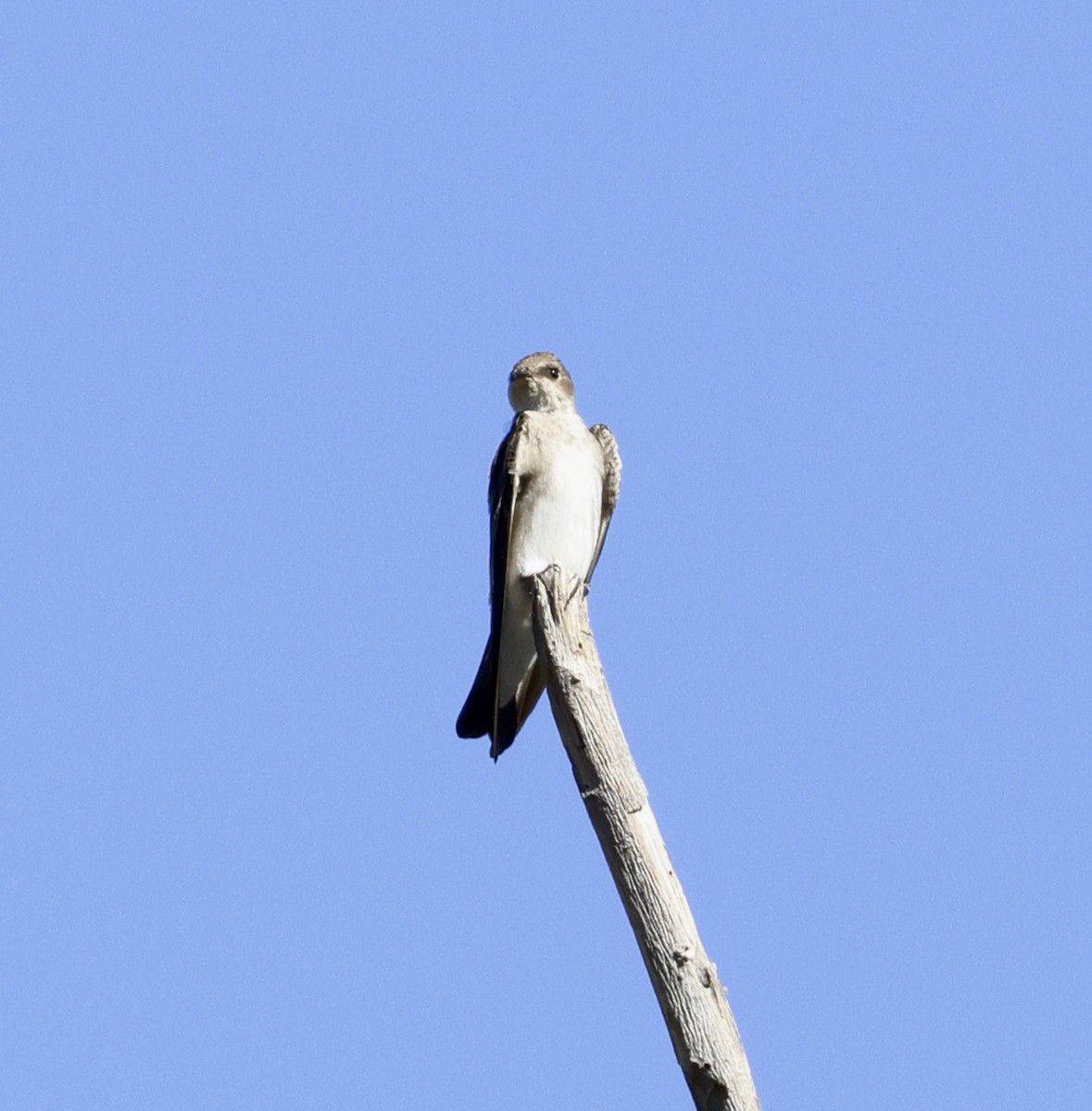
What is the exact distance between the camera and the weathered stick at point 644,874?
265 inches

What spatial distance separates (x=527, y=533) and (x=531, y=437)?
636mm

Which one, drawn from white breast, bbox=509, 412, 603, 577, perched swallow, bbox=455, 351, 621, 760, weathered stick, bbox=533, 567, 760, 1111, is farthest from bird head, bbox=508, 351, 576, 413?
weathered stick, bbox=533, 567, 760, 1111

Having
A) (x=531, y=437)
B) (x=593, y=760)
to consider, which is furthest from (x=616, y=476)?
(x=593, y=760)

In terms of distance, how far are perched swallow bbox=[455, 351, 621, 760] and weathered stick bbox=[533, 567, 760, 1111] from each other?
6.10 feet

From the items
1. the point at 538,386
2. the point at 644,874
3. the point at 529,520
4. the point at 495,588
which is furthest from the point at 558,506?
the point at 644,874

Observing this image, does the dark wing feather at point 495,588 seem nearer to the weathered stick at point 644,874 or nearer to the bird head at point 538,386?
the bird head at point 538,386

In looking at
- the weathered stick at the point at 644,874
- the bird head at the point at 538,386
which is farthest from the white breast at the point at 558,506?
the weathered stick at the point at 644,874

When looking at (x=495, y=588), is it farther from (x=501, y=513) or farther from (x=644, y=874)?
(x=644, y=874)

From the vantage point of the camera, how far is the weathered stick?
6.72 meters

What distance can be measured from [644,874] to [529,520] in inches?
155

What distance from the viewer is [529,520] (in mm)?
10789

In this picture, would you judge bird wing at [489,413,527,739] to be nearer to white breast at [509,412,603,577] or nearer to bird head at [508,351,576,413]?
white breast at [509,412,603,577]

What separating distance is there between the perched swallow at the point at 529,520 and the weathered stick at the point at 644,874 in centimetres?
186

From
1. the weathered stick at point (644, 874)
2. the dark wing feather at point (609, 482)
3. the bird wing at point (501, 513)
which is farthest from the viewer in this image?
the dark wing feather at point (609, 482)
